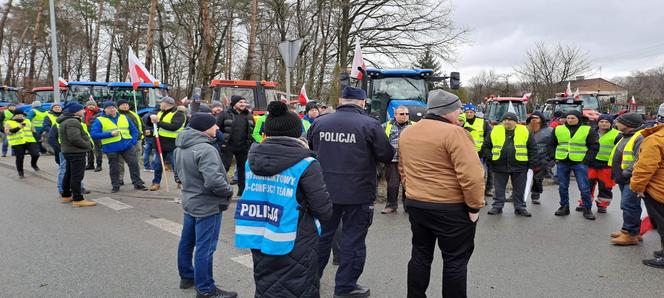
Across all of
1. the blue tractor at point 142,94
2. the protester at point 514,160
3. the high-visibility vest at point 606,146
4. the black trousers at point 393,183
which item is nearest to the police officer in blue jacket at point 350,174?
the black trousers at point 393,183

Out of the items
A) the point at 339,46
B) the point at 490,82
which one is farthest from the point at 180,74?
the point at 490,82

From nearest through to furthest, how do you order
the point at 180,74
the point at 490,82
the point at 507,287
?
the point at 507,287
the point at 180,74
the point at 490,82

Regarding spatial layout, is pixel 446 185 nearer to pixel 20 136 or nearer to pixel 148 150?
pixel 148 150

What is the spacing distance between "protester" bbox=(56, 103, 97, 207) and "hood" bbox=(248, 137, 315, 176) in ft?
18.1

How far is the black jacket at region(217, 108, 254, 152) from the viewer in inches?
309

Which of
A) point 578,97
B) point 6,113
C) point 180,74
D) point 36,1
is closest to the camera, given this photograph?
point 6,113

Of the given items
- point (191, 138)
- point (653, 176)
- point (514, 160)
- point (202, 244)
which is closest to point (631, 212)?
point (653, 176)

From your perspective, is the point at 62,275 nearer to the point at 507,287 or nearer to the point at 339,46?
the point at 507,287

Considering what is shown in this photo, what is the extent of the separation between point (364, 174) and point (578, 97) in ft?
61.4

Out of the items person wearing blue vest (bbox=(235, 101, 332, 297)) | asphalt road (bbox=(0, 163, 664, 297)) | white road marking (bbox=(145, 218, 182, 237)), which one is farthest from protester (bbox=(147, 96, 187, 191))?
person wearing blue vest (bbox=(235, 101, 332, 297))

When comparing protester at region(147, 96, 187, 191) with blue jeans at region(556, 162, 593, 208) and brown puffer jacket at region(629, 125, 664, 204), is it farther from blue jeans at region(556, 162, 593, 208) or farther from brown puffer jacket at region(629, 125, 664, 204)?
brown puffer jacket at region(629, 125, 664, 204)

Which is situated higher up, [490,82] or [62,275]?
[490,82]

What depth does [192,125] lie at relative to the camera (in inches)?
150

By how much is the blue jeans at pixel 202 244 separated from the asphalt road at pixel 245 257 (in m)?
0.33
